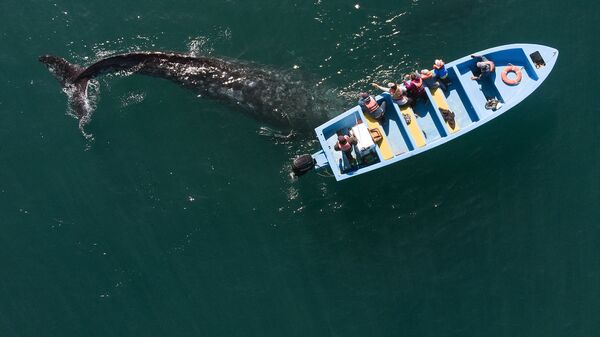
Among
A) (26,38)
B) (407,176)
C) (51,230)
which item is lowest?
(407,176)

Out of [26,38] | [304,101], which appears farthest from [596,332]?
[26,38]

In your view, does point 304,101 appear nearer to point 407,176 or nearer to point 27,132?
point 407,176

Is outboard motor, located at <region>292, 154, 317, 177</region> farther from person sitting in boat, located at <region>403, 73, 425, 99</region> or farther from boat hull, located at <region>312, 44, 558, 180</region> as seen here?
person sitting in boat, located at <region>403, 73, 425, 99</region>

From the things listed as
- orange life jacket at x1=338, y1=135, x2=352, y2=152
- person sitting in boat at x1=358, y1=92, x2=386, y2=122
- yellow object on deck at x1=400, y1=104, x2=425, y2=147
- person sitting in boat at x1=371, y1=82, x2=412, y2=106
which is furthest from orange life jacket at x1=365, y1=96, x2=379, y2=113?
orange life jacket at x1=338, y1=135, x2=352, y2=152

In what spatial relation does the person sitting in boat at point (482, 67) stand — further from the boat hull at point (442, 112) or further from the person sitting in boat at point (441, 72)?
the person sitting in boat at point (441, 72)

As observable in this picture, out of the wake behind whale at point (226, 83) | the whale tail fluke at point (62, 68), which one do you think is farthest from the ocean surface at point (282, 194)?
the whale tail fluke at point (62, 68)

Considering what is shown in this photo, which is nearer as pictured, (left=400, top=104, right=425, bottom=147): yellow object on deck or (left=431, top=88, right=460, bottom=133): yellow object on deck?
(left=400, top=104, right=425, bottom=147): yellow object on deck
